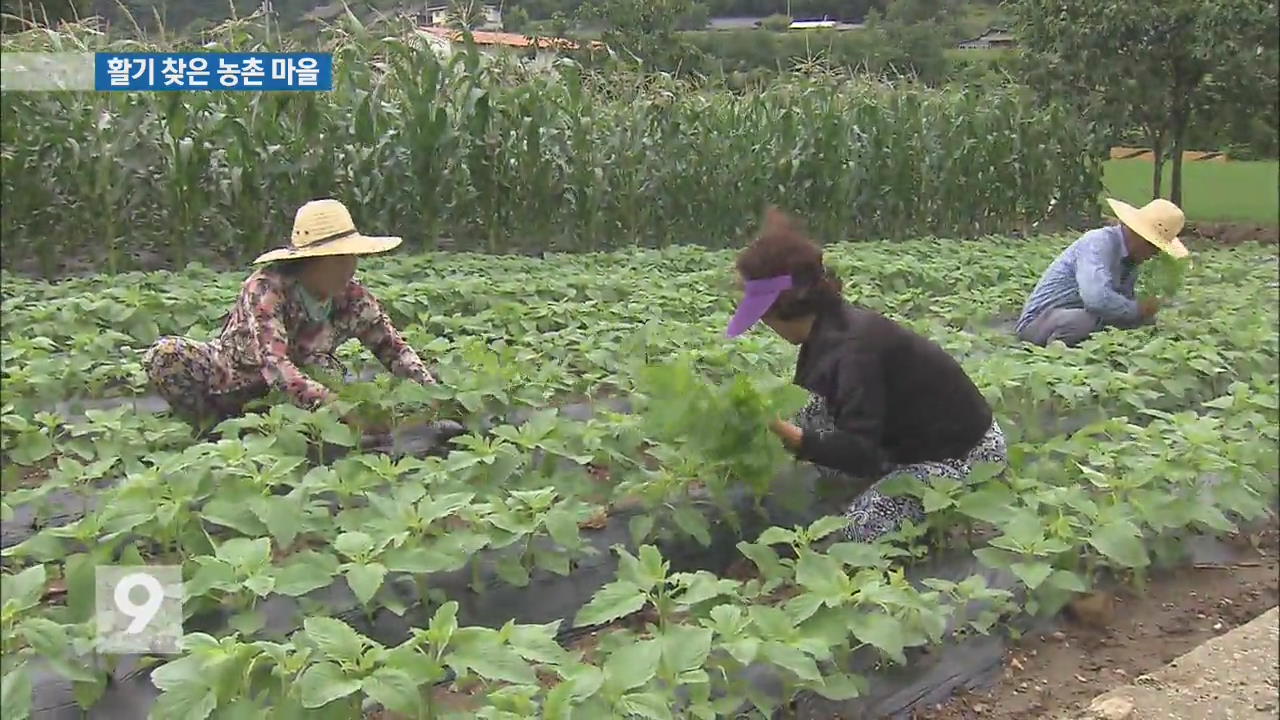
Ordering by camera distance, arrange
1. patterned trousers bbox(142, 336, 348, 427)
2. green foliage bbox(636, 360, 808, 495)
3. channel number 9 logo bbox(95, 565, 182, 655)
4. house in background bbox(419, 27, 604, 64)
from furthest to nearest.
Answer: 1. house in background bbox(419, 27, 604, 64)
2. patterned trousers bbox(142, 336, 348, 427)
3. green foliage bbox(636, 360, 808, 495)
4. channel number 9 logo bbox(95, 565, 182, 655)

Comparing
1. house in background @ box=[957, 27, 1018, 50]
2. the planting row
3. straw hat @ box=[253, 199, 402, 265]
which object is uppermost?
house in background @ box=[957, 27, 1018, 50]

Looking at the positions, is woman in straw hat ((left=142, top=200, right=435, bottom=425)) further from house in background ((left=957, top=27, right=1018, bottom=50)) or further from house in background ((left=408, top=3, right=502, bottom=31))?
house in background ((left=957, top=27, right=1018, bottom=50))

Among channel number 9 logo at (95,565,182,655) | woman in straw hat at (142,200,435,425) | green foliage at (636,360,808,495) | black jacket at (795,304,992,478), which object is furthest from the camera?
woman in straw hat at (142,200,435,425)

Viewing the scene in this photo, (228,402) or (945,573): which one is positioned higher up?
(228,402)

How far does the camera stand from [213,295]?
3.90m

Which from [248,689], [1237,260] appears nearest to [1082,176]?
[1237,260]

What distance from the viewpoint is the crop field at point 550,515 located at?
66.5 inches

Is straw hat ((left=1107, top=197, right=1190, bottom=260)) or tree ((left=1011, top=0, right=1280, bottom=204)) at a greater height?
tree ((left=1011, top=0, right=1280, bottom=204))

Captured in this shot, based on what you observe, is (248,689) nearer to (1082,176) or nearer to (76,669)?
(76,669)

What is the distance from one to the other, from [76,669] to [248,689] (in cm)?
29

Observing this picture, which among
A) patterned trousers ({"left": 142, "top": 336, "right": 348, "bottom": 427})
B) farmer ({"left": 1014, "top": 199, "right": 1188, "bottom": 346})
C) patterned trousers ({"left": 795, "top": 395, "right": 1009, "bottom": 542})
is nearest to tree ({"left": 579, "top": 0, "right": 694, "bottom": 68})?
patterned trousers ({"left": 795, "top": 395, "right": 1009, "bottom": 542})

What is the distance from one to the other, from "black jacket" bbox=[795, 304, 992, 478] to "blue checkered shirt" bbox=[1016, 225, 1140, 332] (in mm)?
1649

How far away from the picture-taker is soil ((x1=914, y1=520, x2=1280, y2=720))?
222 cm

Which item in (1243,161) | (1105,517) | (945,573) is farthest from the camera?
(945,573)
